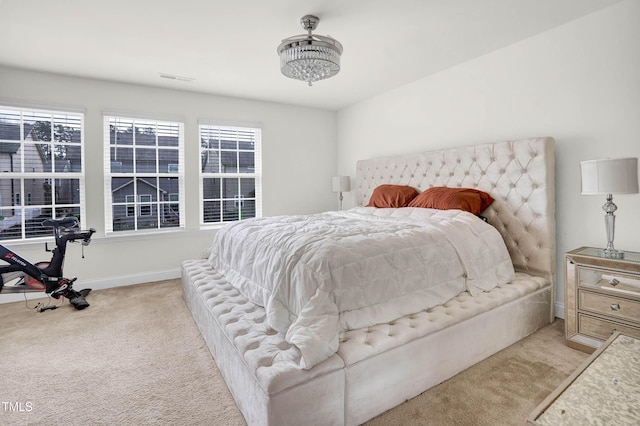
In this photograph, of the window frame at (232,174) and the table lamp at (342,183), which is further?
the table lamp at (342,183)

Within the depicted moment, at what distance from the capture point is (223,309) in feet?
6.73

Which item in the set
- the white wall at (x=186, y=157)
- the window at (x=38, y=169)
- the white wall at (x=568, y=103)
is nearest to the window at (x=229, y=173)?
the white wall at (x=186, y=157)

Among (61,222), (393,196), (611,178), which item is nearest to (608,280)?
(611,178)

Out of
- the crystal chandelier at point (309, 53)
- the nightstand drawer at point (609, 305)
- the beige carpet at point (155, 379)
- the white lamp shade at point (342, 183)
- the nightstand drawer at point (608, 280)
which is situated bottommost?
the beige carpet at point (155, 379)

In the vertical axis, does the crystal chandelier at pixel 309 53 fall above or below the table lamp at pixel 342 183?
above

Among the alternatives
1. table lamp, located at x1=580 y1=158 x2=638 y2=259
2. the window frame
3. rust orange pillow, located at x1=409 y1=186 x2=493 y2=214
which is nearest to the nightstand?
table lamp, located at x1=580 y1=158 x2=638 y2=259

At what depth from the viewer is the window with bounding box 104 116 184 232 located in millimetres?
3941

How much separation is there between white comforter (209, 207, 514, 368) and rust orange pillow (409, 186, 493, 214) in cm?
21

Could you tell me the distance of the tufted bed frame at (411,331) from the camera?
1397 millimetres

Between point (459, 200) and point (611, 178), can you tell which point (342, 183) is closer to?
point (459, 200)

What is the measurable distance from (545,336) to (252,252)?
2317 millimetres

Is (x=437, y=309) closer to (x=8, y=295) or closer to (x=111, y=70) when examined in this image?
(x=111, y=70)

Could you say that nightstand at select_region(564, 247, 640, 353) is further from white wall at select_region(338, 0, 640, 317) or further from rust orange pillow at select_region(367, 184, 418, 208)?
rust orange pillow at select_region(367, 184, 418, 208)

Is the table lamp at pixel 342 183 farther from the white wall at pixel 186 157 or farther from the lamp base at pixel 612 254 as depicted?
the lamp base at pixel 612 254
